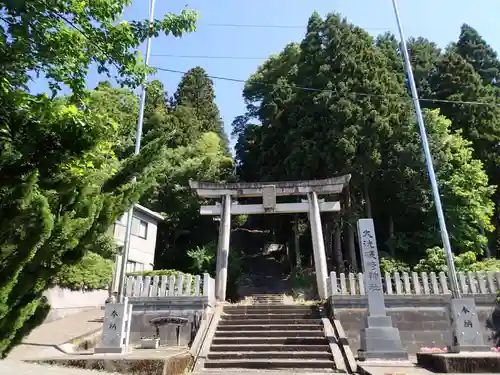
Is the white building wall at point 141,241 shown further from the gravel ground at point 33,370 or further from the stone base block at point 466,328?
the stone base block at point 466,328

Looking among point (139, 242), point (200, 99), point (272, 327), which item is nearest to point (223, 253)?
point (272, 327)

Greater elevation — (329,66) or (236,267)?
(329,66)

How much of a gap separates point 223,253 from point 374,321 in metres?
6.53

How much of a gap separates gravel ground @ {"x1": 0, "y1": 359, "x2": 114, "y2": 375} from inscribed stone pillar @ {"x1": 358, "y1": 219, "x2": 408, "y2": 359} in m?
5.98

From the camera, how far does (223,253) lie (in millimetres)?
13727

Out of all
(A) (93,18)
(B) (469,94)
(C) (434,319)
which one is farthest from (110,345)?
(B) (469,94)

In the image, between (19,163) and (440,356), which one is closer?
(19,163)

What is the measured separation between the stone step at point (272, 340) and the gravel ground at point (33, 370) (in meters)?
3.78

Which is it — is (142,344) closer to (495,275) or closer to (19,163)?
(19,163)

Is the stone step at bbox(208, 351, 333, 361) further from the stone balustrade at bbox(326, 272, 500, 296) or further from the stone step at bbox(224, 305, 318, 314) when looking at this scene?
the stone step at bbox(224, 305, 318, 314)

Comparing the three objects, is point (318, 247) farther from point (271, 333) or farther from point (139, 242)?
point (139, 242)

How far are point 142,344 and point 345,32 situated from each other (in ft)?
65.8

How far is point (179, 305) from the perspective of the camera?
434 inches

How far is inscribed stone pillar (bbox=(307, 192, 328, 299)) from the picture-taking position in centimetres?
1284
